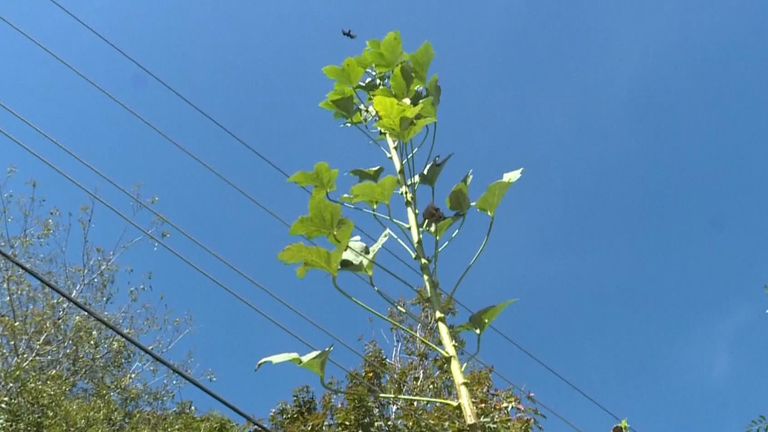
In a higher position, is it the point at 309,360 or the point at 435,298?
the point at 435,298

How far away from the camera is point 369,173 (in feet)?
5.52

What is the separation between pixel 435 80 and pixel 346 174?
1.02 feet

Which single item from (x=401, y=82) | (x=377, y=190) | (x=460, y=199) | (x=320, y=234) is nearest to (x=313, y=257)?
(x=320, y=234)

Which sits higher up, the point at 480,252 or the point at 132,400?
→ the point at 132,400

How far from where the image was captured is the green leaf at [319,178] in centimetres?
159

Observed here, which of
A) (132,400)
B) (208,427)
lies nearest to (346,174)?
(208,427)

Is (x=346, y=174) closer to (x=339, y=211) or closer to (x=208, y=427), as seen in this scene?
(x=339, y=211)

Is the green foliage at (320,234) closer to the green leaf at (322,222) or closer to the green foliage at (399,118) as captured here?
the green leaf at (322,222)

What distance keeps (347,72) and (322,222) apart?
1.78 ft

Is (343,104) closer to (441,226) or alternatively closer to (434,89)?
(434,89)

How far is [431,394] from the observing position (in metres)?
9.03

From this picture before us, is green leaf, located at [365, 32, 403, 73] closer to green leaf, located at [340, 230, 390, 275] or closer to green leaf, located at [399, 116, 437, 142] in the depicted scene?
green leaf, located at [399, 116, 437, 142]

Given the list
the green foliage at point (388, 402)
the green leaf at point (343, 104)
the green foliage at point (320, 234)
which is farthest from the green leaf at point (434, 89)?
the green foliage at point (388, 402)

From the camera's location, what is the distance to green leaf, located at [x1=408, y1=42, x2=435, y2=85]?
1.77 m
